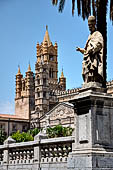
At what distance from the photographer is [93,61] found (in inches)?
433

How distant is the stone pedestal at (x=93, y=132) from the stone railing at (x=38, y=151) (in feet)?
4.05

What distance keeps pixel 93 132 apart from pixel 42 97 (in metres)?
84.9

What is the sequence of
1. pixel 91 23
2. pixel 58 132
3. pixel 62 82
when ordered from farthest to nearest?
pixel 62 82
pixel 58 132
pixel 91 23

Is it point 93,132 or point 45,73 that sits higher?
point 45,73

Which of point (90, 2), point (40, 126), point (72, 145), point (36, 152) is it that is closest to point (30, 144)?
point (36, 152)

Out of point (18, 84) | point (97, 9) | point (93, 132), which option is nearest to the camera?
point (93, 132)

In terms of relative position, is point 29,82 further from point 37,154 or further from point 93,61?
point 93,61

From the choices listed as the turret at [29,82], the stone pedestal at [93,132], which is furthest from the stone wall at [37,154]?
the turret at [29,82]

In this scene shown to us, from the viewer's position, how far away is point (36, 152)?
13.7 meters

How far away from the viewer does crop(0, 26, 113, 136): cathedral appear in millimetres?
86062

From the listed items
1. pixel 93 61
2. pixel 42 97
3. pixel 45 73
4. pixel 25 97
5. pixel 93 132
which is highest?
pixel 45 73

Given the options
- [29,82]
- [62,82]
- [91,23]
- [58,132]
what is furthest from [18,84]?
[91,23]

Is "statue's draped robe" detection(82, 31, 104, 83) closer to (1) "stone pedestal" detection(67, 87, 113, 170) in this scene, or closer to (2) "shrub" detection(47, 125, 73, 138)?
(1) "stone pedestal" detection(67, 87, 113, 170)

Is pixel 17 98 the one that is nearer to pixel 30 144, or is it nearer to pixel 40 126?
pixel 40 126
